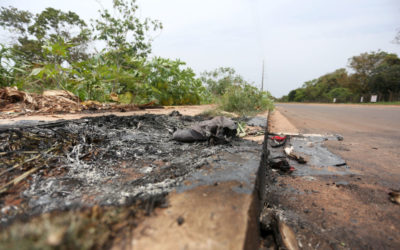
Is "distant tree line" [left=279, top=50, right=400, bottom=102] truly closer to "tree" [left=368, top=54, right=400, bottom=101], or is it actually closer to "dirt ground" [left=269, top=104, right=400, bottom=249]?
"tree" [left=368, top=54, right=400, bottom=101]

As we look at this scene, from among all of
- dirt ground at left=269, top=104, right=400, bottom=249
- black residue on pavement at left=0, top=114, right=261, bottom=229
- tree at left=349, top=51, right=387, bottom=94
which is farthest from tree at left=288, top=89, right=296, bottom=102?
black residue on pavement at left=0, top=114, right=261, bottom=229

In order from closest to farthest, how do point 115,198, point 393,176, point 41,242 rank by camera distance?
point 41,242 → point 115,198 → point 393,176

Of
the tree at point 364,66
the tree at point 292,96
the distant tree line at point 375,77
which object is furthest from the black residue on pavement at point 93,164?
the tree at point 292,96

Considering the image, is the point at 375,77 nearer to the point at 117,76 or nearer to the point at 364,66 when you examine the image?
the point at 364,66

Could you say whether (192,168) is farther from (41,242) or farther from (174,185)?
(41,242)

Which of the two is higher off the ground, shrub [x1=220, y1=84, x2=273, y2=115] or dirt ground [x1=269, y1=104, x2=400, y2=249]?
shrub [x1=220, y1=84, x2=273, y2=115]

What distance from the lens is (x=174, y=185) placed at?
0.72 meters

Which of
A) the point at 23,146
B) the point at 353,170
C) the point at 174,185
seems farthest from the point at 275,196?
the point at 23,146

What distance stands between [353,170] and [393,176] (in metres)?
0.21

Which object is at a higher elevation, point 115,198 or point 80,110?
point 80,110

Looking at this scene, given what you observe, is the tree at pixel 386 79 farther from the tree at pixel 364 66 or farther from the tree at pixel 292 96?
the tree at pixel 292 96

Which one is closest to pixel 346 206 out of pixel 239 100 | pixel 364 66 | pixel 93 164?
pixel 93 164

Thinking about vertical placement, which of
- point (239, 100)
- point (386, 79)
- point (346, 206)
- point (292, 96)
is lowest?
point (346, 206)

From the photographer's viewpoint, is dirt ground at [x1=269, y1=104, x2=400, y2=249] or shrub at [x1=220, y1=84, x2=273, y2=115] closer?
dirt ground at [x1=269, y1=104, x2=400, y2=249]
